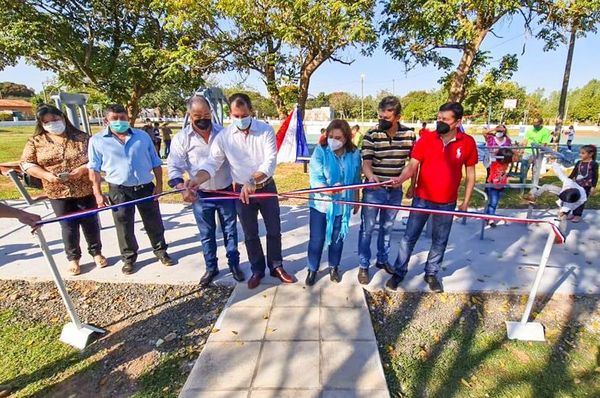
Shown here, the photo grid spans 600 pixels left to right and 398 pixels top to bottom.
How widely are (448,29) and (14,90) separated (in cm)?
10774

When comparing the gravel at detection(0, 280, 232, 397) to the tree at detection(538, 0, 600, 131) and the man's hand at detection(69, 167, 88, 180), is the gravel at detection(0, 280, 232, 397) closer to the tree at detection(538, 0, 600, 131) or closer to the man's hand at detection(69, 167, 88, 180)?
the man's hand at detection(69, 167, 88, 180)

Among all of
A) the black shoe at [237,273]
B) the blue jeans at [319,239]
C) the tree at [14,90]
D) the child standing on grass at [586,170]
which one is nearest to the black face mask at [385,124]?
the blue jeans at [319,239]

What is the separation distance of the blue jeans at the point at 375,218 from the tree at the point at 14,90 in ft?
344

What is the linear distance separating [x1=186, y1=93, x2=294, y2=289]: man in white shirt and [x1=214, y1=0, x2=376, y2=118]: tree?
17.8 ft

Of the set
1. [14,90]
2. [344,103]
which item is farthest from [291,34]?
[14,90]

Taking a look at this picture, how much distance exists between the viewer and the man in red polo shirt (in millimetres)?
2902

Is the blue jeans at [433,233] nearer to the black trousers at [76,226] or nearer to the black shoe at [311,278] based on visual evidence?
the black shoe at [311,278]

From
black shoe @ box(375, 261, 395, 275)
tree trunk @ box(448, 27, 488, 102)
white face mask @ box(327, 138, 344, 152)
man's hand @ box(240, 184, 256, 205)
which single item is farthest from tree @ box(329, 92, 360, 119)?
man's hand @ box(240, 184, 256, 205)

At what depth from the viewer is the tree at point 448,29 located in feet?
22.3

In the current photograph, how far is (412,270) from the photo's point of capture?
378 centimetres

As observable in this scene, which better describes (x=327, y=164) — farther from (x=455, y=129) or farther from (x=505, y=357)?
(x=505, y=357)

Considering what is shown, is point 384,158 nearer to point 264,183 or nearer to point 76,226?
point 264,183

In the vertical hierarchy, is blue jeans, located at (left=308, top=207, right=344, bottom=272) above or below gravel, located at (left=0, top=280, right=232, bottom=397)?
above

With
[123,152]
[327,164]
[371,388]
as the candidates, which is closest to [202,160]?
[123,152]
